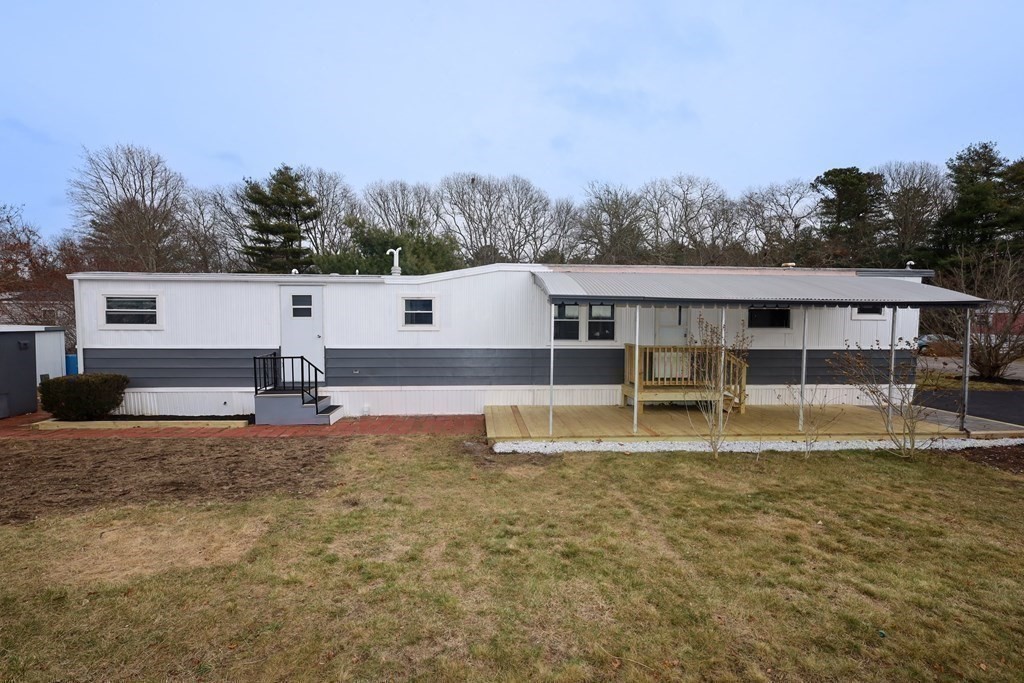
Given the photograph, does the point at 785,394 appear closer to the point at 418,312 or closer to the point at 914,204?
the point at 418,312

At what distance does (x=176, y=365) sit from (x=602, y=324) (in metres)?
8.15

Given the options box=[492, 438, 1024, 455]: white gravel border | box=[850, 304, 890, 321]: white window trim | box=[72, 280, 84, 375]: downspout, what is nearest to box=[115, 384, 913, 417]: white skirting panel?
box=[850, 304, 890, 321]: white window trim

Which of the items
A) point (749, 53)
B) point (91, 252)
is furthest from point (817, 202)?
point (91, 252)

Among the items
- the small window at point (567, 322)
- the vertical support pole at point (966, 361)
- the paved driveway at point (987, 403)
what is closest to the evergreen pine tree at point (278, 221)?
the small window at point (567, 322)

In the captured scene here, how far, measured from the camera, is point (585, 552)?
3.75 metres

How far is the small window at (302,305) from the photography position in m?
8.73

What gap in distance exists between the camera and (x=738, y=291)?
7.31m

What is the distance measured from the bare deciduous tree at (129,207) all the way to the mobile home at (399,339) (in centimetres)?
1614

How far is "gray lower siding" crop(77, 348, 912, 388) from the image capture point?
8.68m

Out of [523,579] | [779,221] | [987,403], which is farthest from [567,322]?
[779,221]

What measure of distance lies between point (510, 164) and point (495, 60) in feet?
46.9

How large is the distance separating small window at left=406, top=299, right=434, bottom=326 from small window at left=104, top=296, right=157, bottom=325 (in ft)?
15.4

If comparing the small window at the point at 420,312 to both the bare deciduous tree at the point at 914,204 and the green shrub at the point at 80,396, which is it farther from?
the bare deciduous tree at the point at 914,204

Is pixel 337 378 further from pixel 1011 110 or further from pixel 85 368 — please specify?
pixel 1011 110
